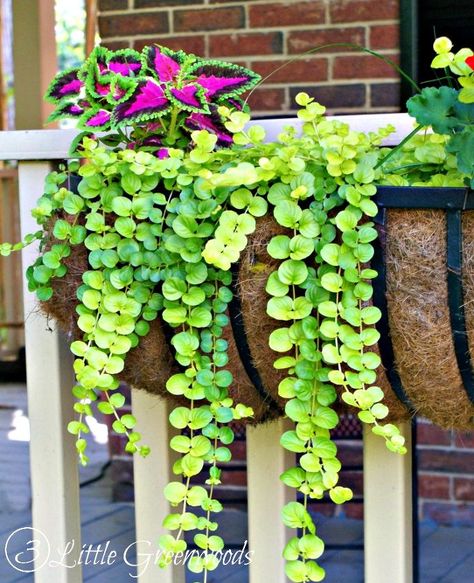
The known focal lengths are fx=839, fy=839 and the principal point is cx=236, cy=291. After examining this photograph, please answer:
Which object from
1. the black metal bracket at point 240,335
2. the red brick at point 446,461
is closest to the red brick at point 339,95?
the red brick at point 446,461

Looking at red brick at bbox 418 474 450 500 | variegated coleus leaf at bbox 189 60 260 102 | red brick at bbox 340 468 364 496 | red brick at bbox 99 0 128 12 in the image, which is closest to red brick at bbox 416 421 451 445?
red brick at bbox 418 474 450 500

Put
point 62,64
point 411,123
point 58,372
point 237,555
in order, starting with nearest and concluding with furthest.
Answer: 1. point 411,123
2. point 58,372
3. point 237,555
4. point 62,64

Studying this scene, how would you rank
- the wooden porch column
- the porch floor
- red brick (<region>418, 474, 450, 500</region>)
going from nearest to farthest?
1. the porch floor
2. red brick (<region>418, 474, 450, 500</region>)
3. the wooden porch column

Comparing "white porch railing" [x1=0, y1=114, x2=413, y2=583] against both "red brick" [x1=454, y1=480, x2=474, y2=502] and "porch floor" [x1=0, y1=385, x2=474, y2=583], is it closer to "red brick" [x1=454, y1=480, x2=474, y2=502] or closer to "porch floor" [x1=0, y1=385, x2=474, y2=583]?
"porch floor" [x1=0, y1=385, x2=474, y2=583]

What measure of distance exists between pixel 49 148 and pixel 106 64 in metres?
0.28

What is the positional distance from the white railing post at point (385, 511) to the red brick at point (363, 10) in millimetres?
1633

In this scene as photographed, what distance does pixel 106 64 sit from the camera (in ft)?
3.99

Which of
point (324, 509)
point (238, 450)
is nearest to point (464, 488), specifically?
point (324, 509)

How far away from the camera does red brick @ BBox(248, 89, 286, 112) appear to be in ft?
8.86

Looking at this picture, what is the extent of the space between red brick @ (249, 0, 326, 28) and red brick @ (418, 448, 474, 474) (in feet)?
4.75

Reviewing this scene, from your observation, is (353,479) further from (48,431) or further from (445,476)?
(48,431)

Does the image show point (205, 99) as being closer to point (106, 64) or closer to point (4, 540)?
point (106, 64)

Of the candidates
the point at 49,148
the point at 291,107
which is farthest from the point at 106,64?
the point at 291,107

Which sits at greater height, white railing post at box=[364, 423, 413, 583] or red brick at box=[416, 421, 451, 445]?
white railing post at box=[364, 423, 413, 583]
